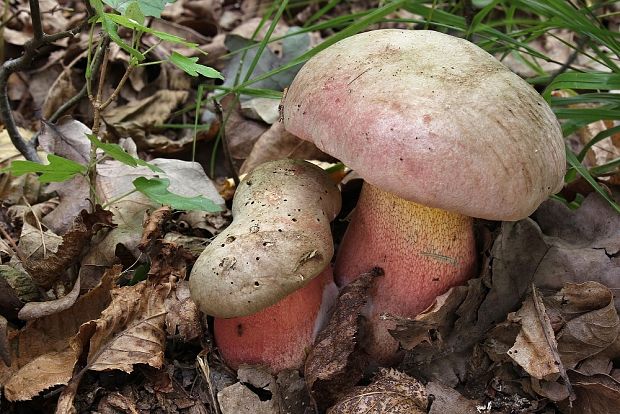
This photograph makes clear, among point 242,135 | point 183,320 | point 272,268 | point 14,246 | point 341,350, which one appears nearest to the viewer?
point 272,268

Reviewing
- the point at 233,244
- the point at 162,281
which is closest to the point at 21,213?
the point at 162,281

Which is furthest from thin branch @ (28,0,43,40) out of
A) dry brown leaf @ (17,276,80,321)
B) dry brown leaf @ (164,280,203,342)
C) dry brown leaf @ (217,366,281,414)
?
dry brown leaf @ (217,366,281,414)

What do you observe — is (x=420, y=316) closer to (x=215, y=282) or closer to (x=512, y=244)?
(x=512, y=244)

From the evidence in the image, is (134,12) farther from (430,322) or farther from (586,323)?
(586,323)

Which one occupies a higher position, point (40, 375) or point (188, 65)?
point (188, 65)

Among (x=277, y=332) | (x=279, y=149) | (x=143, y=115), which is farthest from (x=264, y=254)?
(x=143, y=115)

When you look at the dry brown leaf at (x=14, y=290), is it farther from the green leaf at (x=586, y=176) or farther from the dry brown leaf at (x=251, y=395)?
the green leaf at (x=586, y=176)

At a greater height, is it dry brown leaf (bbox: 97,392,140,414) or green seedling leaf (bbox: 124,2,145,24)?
green seedling leaf (bbox: 124,2,145,24)

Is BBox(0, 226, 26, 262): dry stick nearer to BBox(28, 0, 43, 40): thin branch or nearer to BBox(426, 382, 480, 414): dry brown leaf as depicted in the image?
BBox(28, 0, 43, 40): thin branch
